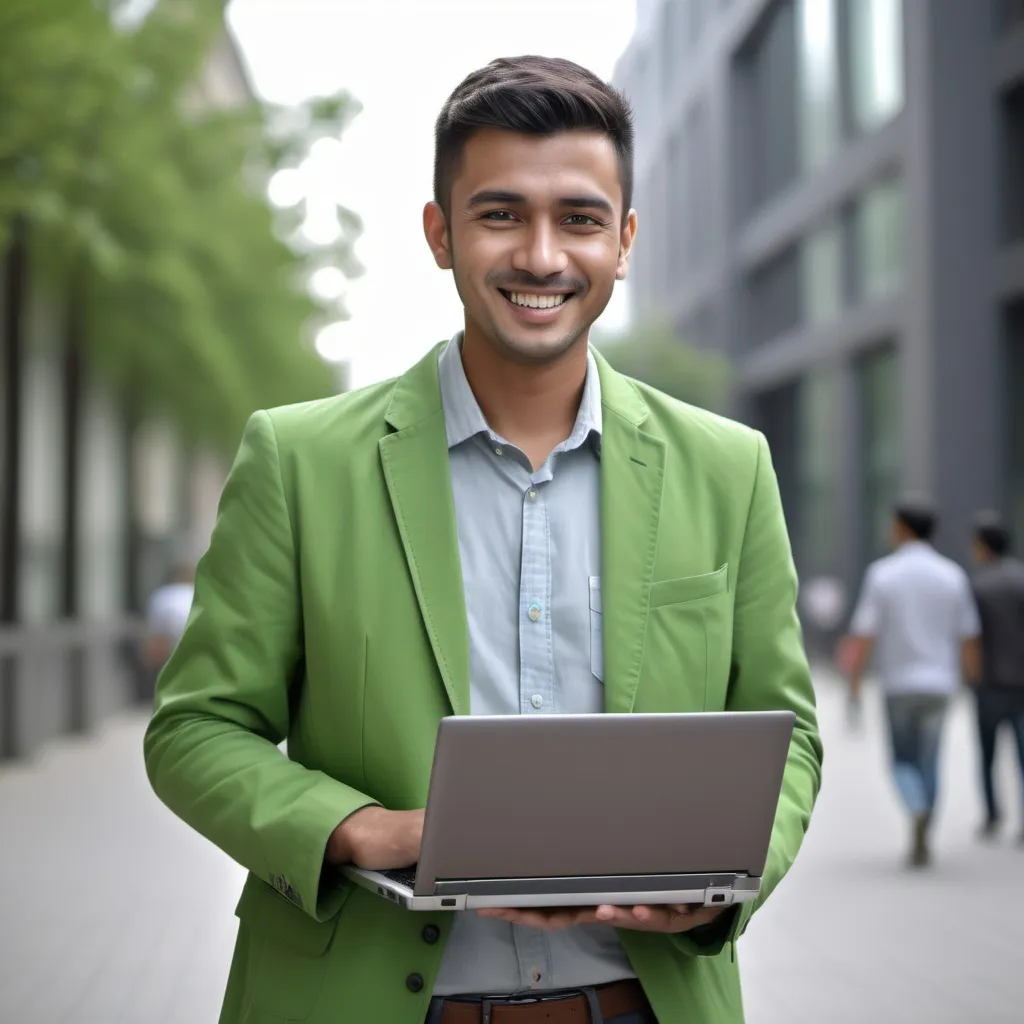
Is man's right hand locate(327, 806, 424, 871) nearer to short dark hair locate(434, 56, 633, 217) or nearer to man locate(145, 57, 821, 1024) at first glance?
man locate(145, 57, 821, 1024)

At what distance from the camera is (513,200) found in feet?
7.49

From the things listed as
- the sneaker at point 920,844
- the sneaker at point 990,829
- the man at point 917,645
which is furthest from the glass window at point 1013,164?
the sneaker at point 920,844

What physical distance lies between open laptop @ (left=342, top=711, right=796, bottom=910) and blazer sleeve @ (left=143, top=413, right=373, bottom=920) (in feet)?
0.48

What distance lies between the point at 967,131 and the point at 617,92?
25.8 meters

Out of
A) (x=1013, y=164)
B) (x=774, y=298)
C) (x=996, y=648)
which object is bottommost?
(x=996, y=648)

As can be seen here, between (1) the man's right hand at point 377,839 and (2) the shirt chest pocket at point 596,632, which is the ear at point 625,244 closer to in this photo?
(2) the shirt chest pocket at point 596,632

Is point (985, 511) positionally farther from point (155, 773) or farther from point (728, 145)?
point (155, 773)

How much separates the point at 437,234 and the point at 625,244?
26 centimetres

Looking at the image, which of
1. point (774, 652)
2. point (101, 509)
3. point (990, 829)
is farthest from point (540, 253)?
point (101, 509)

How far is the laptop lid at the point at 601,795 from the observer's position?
6.45ft

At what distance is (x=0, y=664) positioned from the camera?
16.1m

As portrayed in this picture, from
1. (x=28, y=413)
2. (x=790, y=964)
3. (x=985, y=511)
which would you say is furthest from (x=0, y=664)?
(x=985, y=511)

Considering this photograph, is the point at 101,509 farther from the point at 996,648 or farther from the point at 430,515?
the point at 430,515

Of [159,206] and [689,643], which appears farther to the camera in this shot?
[159,206]
